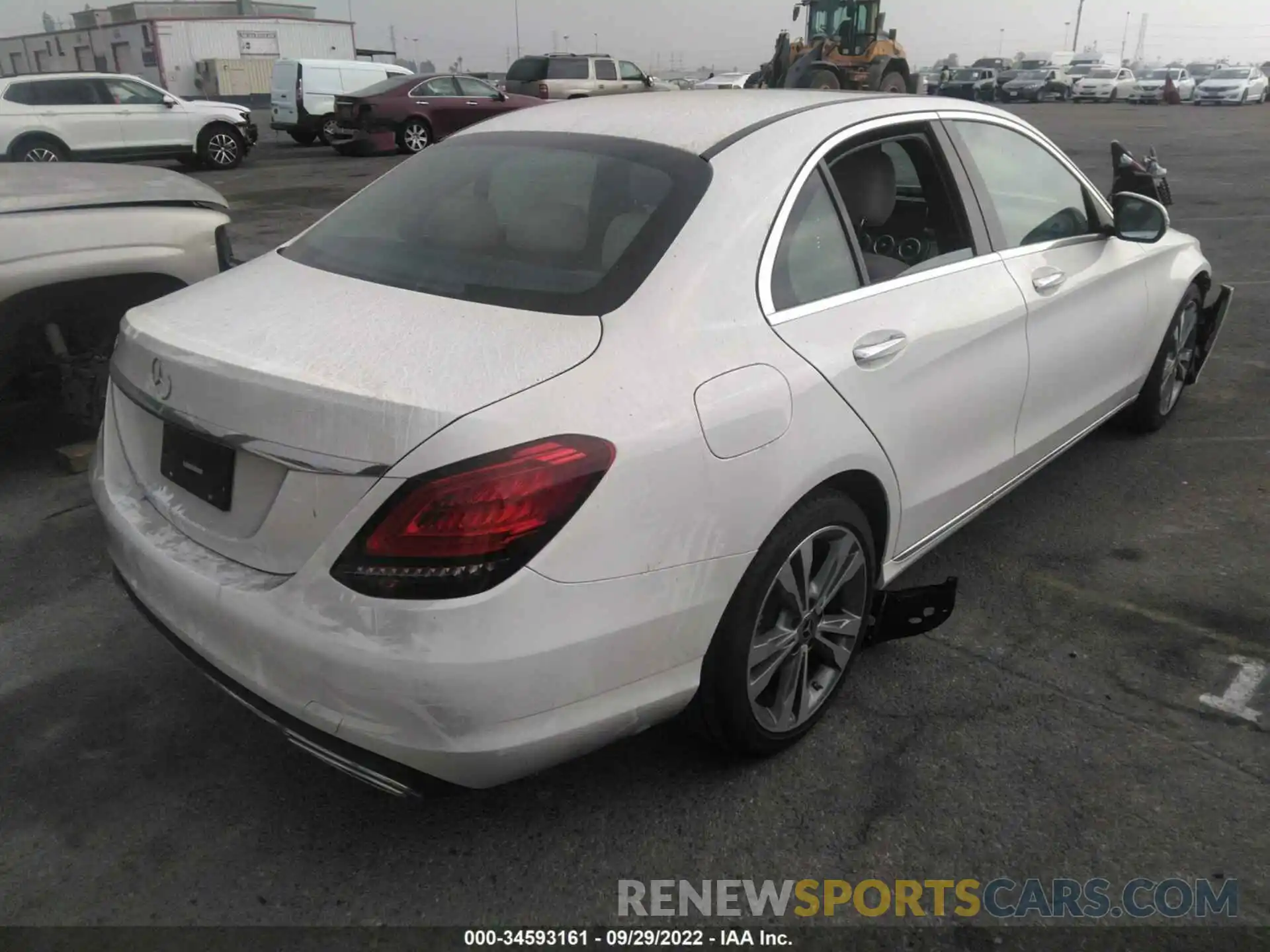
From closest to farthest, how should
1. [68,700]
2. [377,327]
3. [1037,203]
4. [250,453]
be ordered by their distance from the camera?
[250,453], [377,327], [68,700], [1037,203]

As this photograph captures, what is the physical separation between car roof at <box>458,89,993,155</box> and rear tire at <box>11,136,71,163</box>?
1441 centimetres

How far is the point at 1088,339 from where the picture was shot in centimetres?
369

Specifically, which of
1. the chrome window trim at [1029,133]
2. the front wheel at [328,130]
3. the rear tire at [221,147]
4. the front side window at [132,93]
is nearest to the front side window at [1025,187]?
the chrome window trim at [1029,133]

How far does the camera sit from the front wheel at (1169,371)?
4527mm

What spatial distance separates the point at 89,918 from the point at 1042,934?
2.04 metres

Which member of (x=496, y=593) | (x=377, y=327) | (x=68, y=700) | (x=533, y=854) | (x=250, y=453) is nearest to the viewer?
Answer: (x=496, y=593)

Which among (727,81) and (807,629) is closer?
(807,629)

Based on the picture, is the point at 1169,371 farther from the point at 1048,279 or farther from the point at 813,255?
the point at 813,255

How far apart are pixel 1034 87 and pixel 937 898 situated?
45667 millimetres

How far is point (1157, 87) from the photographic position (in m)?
40.2

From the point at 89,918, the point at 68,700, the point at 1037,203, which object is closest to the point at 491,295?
the point at 89,918

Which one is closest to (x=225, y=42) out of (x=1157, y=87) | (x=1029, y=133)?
(x=1157, y=87)

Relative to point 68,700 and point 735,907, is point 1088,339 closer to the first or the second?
point 735,907

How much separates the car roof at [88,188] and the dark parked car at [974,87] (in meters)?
40.2
